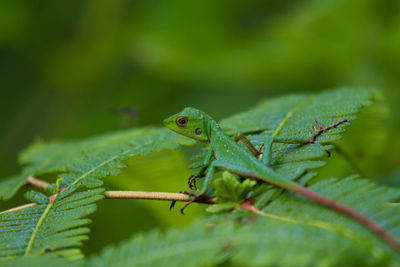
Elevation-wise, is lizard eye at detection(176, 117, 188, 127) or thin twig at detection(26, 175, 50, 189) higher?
lizard eye at detection(176, 117, 188, 127)

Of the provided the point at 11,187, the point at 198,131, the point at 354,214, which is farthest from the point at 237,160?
the point at 11,187

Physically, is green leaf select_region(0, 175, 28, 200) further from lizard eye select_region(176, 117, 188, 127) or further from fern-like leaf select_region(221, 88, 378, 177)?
fern-like leaf select_region(221, 88, 378, 177)

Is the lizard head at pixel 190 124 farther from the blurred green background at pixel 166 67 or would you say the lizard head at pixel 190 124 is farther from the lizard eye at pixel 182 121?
the blurred green background at pixel 166 67

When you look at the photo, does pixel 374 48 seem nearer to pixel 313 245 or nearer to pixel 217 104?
pixel 217 104

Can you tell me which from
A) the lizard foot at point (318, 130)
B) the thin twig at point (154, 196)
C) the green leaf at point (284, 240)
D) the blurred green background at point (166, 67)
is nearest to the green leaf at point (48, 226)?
the thin twig at point (154, 196)

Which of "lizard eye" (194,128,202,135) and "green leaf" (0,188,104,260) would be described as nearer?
"green leaf" (0,188,104,260)

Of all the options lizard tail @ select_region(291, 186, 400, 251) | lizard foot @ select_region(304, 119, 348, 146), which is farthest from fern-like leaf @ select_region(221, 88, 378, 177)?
lizard tail @ select_region(291, 186, 400, 251)

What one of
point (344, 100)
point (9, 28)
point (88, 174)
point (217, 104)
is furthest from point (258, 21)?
point (88, 174)

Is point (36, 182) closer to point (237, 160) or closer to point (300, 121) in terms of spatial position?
point (237, 160)
